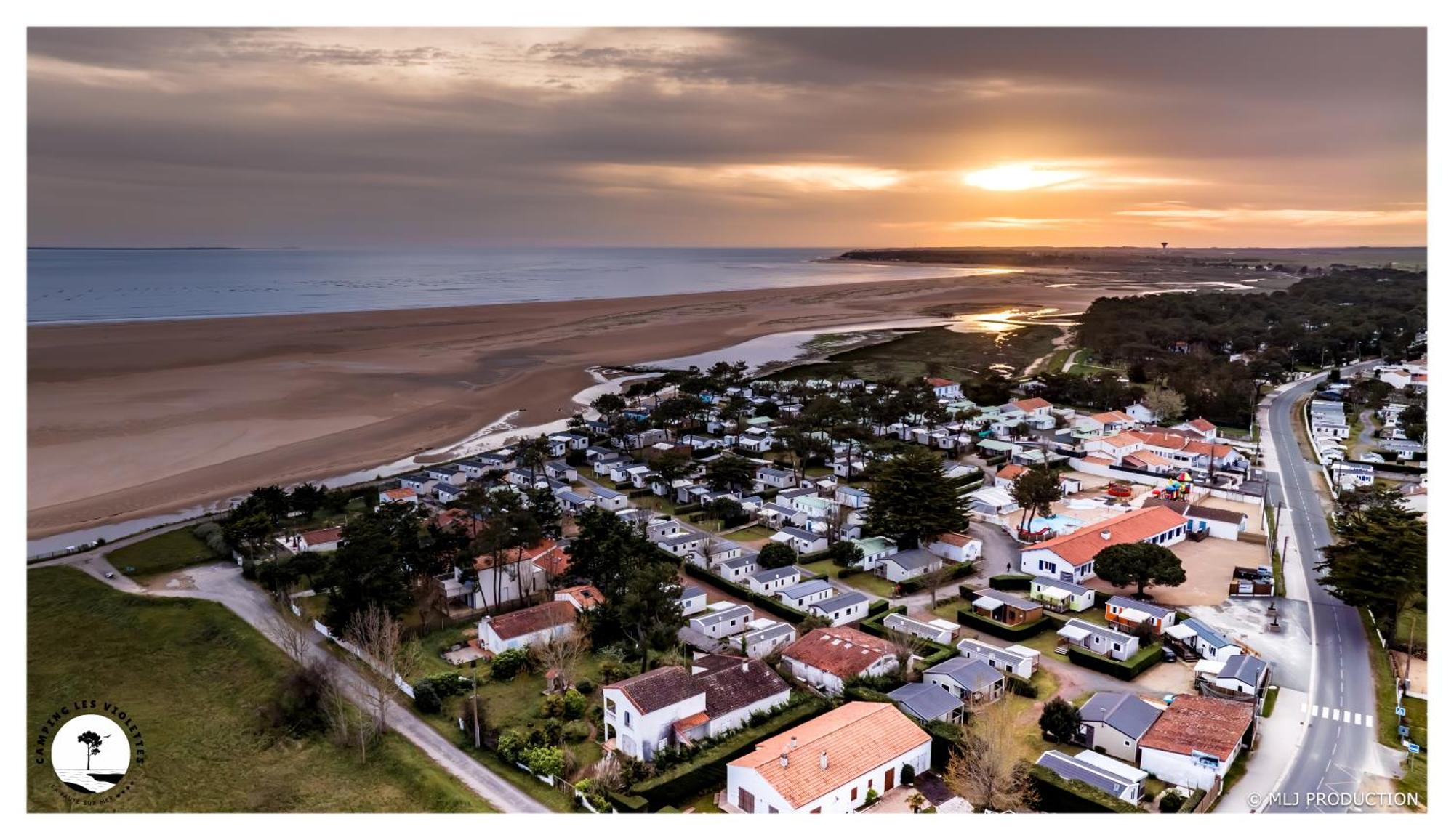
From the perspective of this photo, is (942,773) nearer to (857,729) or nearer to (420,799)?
(857,729)

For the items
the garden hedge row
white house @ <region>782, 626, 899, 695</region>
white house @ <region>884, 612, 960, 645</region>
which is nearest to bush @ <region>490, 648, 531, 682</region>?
white house @ <region>782, 626, 899, 695</region>

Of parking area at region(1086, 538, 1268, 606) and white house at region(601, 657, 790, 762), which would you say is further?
parking area at region(1086, 538, 1268, 606)

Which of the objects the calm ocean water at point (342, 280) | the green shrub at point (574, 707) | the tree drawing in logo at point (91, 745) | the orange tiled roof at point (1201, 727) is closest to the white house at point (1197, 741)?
the orange tiled roof at point (1201, 727)

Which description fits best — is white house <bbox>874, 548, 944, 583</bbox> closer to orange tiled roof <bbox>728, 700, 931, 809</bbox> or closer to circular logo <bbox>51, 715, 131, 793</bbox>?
orange tiled roof <bbox>728, 700, 931, 809</bbox>

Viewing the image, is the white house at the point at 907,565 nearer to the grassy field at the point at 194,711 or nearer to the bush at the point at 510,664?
the bush at the point at 510,664

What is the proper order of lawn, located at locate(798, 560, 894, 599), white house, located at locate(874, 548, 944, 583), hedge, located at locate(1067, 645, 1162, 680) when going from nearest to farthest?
hedge, located at locate(1067, 645, 1162, 680)
lawn, located at locate(798, 560, 894, 599)
white house, located at locate(874, 548, 944, 583)

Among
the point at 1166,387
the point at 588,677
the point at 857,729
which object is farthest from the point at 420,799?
the point at 1166,387
